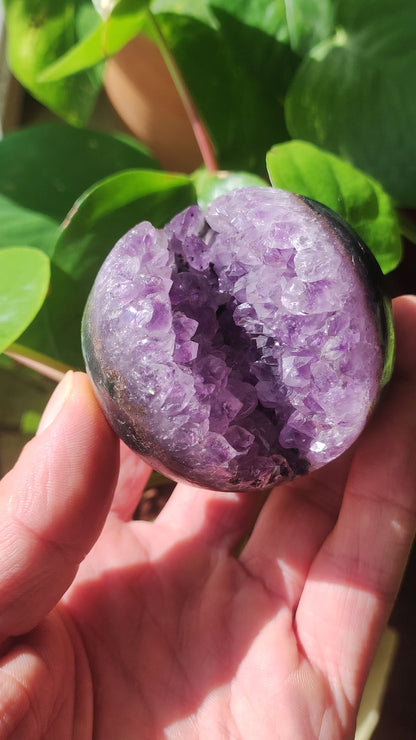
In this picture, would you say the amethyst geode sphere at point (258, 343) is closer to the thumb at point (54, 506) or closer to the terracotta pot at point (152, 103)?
the thumb at point (54, 506)

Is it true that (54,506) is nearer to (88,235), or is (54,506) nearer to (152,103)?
(88,235)

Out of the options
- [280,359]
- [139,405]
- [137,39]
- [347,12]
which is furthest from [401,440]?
[137,39]

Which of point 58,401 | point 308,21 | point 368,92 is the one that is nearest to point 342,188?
point 368,92

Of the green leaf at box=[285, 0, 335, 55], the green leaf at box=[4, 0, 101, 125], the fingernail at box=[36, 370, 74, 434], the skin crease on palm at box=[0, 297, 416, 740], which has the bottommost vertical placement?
the skin crease on palm at box=[0, 297, 416, 740]

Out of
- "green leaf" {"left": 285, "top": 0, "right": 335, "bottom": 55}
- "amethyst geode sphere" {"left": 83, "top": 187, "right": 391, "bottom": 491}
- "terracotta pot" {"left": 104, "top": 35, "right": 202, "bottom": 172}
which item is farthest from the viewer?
"terracotta pot" {"left": 104, "top": 35, "right": 202, "bottom": 172}

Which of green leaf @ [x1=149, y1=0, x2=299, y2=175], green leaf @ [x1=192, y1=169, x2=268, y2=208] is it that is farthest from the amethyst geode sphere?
green leaf @ [x1=149, y1=0, x2=299, y2=175]

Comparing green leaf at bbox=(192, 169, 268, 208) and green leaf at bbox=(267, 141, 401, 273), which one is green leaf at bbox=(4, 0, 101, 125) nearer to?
green leaf at bbox=(192, 169, 268, 208)

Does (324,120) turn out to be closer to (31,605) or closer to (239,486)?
(239,486)
